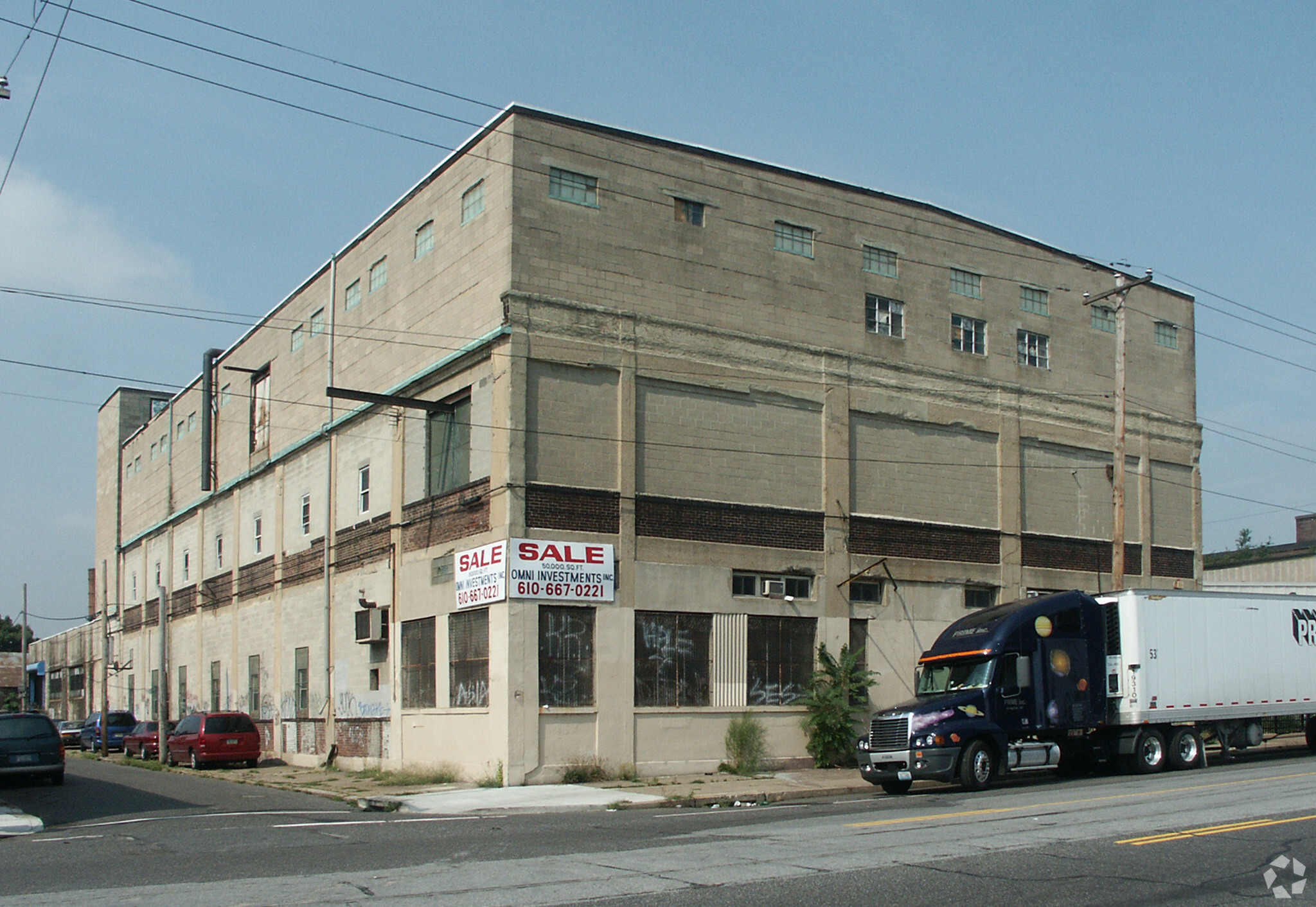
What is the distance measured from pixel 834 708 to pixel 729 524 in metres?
4.78

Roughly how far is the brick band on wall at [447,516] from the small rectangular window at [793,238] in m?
9.31

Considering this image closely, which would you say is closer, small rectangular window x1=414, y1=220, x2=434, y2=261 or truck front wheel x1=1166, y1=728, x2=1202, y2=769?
truck front wheel x1=1166, y1=728, x2=1202, y2=769

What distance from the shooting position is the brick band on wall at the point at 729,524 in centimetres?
2664

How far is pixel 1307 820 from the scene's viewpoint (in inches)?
558

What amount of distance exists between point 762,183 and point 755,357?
14.0 ft

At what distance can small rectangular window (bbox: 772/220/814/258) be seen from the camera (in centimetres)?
2948

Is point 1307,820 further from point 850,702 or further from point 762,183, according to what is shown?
point 762,183

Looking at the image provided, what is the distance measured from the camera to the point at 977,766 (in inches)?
843

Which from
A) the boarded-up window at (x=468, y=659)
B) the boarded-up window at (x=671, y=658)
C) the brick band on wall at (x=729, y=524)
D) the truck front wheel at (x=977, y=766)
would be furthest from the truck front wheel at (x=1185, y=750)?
the boarded-up window at (x=468, y=659)

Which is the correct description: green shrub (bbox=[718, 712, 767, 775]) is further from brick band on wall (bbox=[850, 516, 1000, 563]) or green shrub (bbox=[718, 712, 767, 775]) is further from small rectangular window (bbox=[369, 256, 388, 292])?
small rectangular window (bbox=[369, 256, 388, 292])

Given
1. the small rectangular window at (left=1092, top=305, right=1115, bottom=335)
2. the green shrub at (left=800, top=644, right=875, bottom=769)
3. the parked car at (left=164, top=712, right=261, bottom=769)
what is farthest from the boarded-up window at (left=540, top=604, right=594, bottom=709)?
the small rectangular window at (left=1092, top=305, right=1115, bottom=335)

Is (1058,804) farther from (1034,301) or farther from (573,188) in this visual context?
(1034,301)

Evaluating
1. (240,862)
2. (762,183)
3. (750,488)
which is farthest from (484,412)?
(240,862)

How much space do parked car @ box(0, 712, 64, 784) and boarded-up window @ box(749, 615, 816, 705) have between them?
15.0 metres
